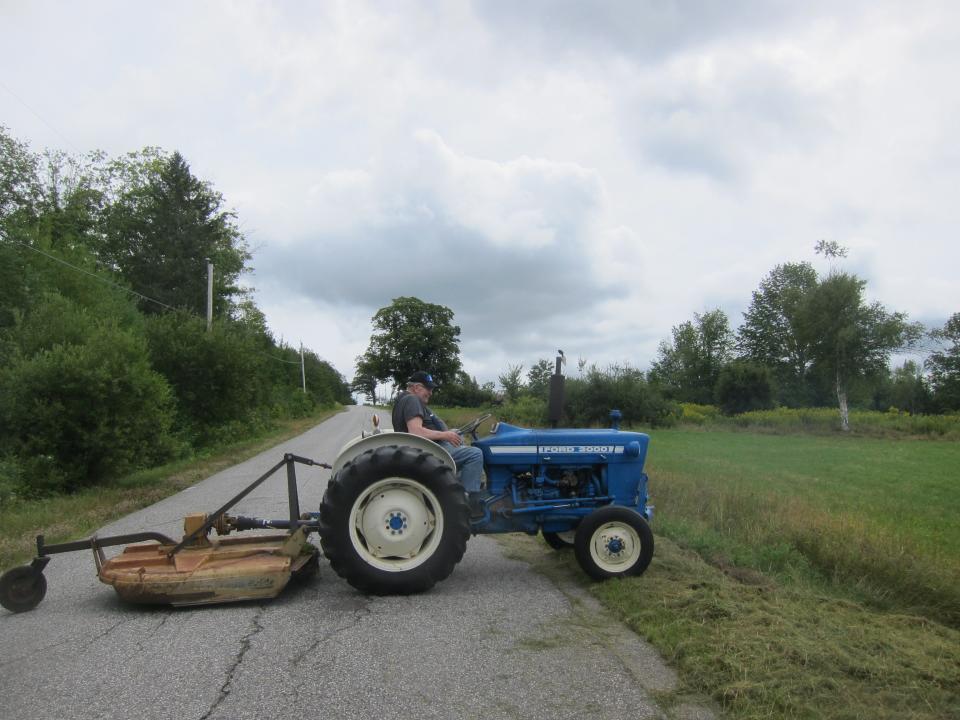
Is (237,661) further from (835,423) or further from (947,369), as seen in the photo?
(947,369)

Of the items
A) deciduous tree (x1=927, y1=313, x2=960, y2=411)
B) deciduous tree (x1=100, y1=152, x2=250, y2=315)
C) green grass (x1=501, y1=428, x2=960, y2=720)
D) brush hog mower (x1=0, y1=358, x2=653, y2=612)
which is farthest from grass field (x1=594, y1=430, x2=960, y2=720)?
deciduous tree (x1=927, y1=313, x2=960, y2=411)

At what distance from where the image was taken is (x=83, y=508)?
411 inches

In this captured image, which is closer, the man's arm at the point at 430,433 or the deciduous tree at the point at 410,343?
the man's arm at the point at 430,433

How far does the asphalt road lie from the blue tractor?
28cm

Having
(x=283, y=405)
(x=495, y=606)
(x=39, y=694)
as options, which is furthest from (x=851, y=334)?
(x=39, y=694)

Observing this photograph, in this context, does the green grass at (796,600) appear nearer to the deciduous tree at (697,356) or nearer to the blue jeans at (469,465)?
the blue jeans at (469,465)

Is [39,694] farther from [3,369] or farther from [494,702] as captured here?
[3,369]

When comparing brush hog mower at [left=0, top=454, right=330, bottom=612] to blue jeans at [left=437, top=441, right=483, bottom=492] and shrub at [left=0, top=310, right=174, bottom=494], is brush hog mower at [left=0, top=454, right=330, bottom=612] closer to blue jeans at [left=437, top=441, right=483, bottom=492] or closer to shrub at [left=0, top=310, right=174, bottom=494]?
blue jeans at [left=437, top=441, right=483, bottom=492]

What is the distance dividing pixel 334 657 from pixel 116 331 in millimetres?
12569

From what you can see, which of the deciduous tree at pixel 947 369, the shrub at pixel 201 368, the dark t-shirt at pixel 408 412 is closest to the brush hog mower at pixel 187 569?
the dark t-shirt at pixel 408 412

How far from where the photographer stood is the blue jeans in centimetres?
591

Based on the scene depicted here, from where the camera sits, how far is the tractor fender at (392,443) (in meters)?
5.76

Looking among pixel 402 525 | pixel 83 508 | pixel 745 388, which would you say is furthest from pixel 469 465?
pixel 745 388

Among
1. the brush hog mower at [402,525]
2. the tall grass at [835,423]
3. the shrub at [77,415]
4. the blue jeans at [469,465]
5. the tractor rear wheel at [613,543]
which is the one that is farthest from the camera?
the tall grass at [835,423]
